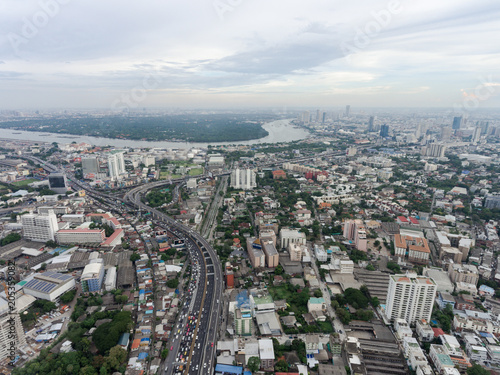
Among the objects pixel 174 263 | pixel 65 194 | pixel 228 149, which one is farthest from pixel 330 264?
pixel 228 149

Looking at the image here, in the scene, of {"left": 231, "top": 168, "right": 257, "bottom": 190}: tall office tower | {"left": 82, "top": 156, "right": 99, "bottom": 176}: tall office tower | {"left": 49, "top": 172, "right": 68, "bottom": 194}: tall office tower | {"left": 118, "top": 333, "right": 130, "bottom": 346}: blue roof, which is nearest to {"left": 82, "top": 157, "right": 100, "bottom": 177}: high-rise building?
{"left": 82, "top": 156, "right": 99, "bottom": 176}: tall office tower

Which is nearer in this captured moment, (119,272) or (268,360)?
(268,360)

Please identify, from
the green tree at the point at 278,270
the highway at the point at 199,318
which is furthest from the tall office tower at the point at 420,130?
the highway at the point at 199,318

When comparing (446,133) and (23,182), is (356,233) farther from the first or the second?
(446,133)

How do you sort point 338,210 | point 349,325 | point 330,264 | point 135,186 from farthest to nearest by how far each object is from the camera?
point 135,186 < point 338,210 < point 330,264 < point 349,325

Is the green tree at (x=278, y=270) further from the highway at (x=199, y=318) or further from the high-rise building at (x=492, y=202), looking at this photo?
the high-rise building at (x=492, y=202)

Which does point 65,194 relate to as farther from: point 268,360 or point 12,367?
point 268,360

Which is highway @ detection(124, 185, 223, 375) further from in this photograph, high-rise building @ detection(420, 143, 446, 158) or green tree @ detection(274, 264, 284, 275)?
high-rise building @ detection(420, 143, 446, 158)
